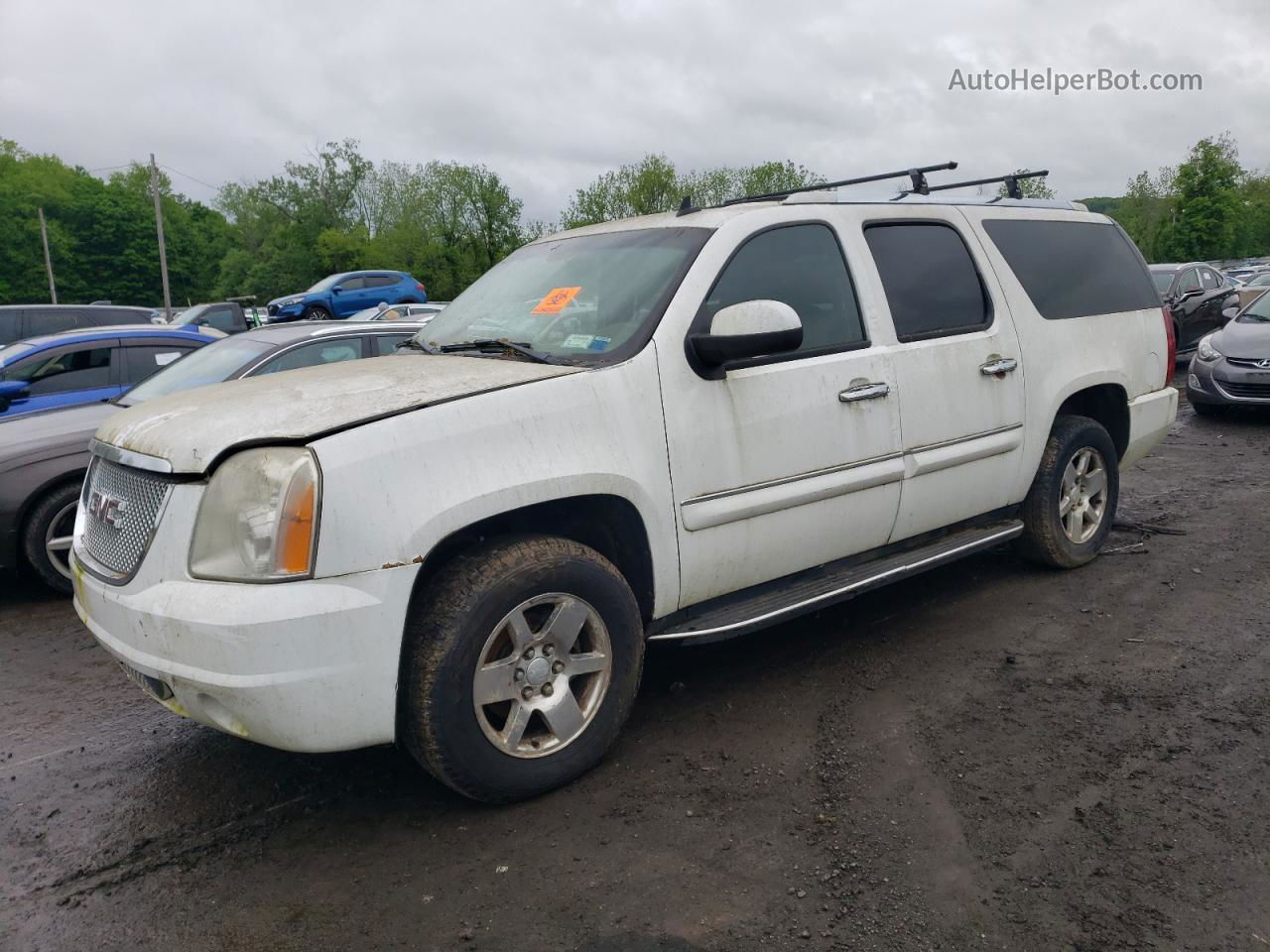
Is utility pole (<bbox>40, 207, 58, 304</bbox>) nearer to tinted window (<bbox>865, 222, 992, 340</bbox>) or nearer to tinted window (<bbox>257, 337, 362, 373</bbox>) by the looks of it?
tinted window (<bbox>257, 337, 362, 373</bbox>)

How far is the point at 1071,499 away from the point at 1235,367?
6.85 metres

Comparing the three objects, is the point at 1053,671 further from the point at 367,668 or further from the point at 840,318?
the point at 367,668

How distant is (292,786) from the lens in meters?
3.39

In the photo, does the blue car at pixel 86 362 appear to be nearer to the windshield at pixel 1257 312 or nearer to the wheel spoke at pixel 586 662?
the wheel spoke at pixel 586 662

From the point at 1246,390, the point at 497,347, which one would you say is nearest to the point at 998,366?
the point at 497,347

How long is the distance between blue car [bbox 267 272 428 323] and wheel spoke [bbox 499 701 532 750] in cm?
2580

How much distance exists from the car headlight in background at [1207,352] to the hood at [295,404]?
9.98 meters

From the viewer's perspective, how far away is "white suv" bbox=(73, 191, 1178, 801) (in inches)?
109

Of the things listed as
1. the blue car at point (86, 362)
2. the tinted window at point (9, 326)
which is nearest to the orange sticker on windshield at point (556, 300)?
→ the blue car at point (86, 362)

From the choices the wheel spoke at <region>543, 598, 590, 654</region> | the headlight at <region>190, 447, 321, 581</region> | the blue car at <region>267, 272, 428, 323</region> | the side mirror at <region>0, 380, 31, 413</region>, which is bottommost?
the wheel spoke at <region>543, 598, 590, 654</region>

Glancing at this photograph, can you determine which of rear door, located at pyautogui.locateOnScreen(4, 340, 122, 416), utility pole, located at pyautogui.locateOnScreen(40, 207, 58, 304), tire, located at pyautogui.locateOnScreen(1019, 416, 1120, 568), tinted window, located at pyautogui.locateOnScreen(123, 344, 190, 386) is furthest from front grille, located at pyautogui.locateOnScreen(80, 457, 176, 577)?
utility pole, located at pyautogui.locateOnScreen(40, 207, 58, 304)

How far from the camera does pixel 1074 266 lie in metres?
5.22

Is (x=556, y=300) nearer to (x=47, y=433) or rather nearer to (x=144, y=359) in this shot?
(x=47, y=433)

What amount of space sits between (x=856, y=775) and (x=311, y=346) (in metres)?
4.77
